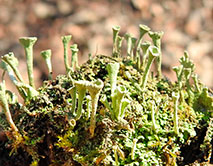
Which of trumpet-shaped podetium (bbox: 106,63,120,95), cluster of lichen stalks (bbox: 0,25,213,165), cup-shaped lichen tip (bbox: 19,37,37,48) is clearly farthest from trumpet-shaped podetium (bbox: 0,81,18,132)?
trumpet-shaped podetium (bbox: 106,63,120,95)

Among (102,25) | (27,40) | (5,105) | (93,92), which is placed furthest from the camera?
(102,25)

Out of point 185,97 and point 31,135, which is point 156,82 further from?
point 31,135

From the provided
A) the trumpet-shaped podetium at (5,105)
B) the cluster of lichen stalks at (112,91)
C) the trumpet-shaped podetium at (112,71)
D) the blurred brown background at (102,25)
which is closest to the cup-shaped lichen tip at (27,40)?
the cluster of lichen stalks at (112,91)

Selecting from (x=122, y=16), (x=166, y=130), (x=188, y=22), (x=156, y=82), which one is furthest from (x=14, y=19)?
(x=166, y=130)

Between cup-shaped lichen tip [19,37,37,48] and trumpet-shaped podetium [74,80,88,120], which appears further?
cup-shaped lichen tip [19,37,37,48]

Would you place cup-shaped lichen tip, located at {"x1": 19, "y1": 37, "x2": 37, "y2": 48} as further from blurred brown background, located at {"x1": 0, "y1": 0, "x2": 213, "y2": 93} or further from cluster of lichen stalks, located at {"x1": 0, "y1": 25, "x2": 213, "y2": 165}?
blurred brown background, located at {"x1": 0, "y1": 0, "x2": 213, "y2": 93}

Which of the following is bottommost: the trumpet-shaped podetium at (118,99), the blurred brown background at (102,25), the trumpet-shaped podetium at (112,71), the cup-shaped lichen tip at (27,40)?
the trumpet-shaped podetium at (118,99)

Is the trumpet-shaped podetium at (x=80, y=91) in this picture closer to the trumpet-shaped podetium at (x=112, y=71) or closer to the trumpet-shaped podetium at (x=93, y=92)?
the trumpet-shaped podetium at (x=93, y=92)

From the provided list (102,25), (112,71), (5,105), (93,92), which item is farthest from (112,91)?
(102,25)

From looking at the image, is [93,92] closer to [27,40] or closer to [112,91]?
[112,91]
